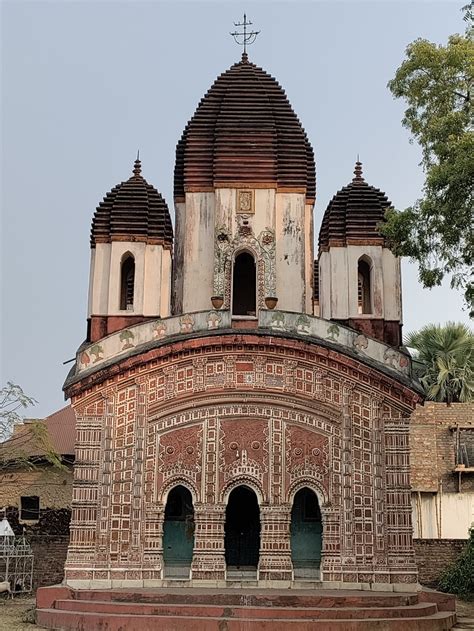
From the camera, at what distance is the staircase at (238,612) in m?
13.0

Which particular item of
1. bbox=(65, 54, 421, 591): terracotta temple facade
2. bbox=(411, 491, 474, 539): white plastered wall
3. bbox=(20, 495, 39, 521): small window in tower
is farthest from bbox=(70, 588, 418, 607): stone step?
bbox=(411, 491, 474, 539): white plastered wall

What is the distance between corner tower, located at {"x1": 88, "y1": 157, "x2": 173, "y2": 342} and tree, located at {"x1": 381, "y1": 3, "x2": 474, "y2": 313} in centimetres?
665

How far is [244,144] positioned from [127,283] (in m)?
4.19

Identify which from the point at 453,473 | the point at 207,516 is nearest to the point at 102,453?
the point at 207,516

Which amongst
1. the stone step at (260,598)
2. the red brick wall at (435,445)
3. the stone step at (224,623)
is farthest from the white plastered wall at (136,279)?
the red brick wall at (435,445)

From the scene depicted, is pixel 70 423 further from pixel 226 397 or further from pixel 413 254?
pixel 413 254

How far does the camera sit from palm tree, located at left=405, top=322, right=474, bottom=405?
103 feet

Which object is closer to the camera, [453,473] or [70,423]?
[70,423]

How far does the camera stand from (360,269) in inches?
801

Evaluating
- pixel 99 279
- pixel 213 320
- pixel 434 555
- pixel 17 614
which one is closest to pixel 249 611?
pixel 17 614

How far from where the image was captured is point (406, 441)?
17516 millimetres

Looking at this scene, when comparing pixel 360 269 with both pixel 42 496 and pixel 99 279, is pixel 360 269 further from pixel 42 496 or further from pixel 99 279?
pixel 42 496

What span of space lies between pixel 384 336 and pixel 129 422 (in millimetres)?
5951

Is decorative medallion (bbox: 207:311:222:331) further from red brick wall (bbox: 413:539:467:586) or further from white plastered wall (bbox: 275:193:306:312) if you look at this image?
red brick wall (bbox: 413:539:467:586)
